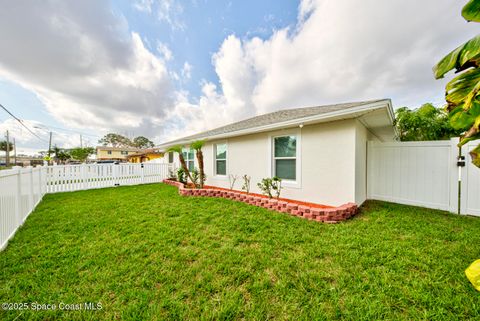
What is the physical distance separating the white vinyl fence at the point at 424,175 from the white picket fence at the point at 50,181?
28.6 feet

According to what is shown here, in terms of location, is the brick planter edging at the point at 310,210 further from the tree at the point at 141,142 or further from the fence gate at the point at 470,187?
the tree at the point at 141,142

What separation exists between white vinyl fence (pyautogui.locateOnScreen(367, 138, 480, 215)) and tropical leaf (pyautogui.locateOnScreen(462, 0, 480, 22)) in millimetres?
4271

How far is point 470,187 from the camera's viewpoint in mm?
3957

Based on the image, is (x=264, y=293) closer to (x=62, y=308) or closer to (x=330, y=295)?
(x=330, y=295)

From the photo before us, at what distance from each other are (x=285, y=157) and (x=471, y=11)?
4337 millimetres

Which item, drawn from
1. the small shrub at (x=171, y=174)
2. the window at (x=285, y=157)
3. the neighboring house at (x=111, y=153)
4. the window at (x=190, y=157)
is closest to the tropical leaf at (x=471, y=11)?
the window at (x=285, y=157)

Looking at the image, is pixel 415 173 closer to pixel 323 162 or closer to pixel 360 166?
pixel 360 166

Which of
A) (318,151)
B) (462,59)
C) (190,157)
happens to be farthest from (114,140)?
(462,59)

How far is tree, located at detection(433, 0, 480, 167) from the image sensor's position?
1.24 m

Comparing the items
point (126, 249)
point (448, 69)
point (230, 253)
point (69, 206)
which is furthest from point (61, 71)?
point (448, 69)

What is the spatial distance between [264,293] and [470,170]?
5.67 meters

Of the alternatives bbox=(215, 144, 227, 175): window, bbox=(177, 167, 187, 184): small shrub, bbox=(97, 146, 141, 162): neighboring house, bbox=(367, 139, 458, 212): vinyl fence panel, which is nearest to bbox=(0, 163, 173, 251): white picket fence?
bbox=(177, 167, 187, 184): small shrub

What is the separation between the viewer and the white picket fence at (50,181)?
118 inches

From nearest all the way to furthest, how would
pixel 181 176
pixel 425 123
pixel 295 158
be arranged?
pixel 295 158 < pixel 181 176 < pixel 425 123
